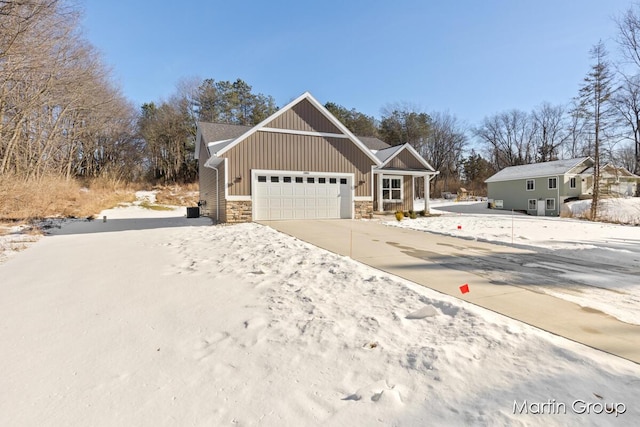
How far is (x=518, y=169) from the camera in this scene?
32.3m

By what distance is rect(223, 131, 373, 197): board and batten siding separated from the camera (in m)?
13.2

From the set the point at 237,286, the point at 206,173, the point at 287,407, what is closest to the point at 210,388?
the point at 287,407

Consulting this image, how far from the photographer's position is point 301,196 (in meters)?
14.2

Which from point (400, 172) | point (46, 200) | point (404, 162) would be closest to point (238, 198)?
point (400, 172)

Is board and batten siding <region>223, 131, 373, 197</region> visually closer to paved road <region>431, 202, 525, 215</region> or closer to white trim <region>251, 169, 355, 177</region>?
white trim <region>251, 169, 355, 177</region>

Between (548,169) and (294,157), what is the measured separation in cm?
2608

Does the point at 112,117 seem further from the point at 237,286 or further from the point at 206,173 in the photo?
the point at 237,286

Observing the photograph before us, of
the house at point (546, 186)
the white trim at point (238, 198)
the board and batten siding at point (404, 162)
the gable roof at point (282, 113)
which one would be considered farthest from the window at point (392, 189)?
the house at point (546, 186)

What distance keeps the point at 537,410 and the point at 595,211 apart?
24.6 metres

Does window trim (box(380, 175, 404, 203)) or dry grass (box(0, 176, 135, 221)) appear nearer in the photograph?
dry grass (box(0, 176, 135, 221))

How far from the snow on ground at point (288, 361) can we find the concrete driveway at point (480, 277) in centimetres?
32

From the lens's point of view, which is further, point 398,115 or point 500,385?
point 398,115

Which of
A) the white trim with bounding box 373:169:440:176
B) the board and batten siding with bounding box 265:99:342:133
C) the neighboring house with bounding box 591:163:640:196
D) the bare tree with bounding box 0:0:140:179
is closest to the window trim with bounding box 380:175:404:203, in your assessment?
the white trim with bounding box 373:169:440:176

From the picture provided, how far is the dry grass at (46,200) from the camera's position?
1441 centimetres
